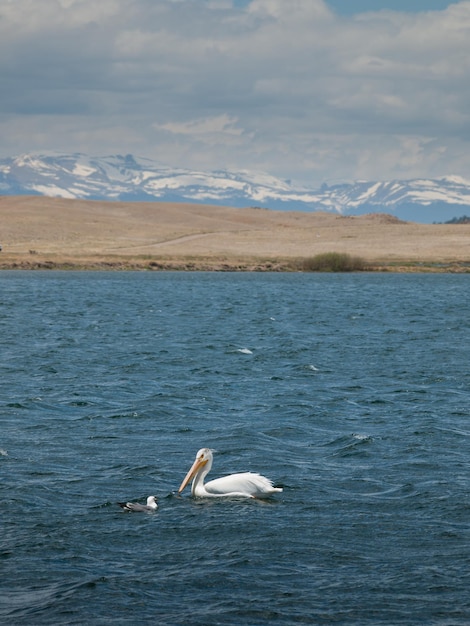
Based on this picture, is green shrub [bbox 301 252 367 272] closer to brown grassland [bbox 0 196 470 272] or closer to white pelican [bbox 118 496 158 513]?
brown grassland [bbox 0 196 470 272]

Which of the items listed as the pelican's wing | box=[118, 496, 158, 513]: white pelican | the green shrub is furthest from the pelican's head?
the green shrub

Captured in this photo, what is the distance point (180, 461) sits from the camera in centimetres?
1930

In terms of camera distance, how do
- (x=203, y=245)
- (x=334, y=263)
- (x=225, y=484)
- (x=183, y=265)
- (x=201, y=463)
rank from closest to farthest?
(x=225, y=484)
(x=201, y=463)
(x=334, y=263)
(x=183, y=265)
(x=203, y=245)

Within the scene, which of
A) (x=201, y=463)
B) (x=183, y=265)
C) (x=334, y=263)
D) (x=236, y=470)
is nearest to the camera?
(x=201, y=463)

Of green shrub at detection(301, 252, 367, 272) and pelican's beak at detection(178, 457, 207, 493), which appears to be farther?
green shrub at detection(301, 252, 367, 272)

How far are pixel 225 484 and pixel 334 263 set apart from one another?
3650 inches

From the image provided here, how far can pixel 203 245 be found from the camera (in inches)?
5098

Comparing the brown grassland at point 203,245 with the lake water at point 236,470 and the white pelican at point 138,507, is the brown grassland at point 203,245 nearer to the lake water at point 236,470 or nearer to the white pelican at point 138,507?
the lake water at point 236,470

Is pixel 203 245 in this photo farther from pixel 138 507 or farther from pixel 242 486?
pixel 138 507

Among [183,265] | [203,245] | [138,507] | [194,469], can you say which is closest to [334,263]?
[183,265]

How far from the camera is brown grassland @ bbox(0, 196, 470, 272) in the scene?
110m

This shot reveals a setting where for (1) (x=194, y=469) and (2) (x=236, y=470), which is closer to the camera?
(1) (x=194, y=469)

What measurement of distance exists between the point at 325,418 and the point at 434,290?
193 ft

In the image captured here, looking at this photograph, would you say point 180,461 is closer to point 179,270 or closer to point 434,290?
point 434,290
